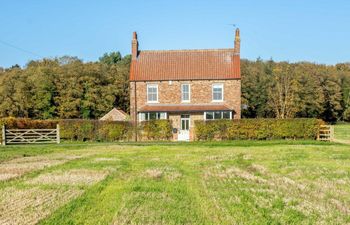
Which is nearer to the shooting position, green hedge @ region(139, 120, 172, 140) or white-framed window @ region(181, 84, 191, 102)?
green hedge @ region(139, 120, 172, 140)

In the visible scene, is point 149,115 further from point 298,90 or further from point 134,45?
point 298,90

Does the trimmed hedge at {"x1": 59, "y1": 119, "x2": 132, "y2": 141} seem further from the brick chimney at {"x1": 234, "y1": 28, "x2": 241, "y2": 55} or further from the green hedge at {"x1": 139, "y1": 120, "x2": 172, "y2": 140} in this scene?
the brick chimney at {"x1": 234, "y1": 28, "x2": 241, "y2": 55}

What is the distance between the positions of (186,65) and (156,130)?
9.68 m

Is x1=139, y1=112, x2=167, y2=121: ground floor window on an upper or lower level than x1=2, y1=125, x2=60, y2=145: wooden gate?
upper

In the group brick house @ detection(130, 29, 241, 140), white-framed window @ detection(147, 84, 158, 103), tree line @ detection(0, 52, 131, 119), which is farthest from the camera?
tree line @ detection(0, 52, 131, 119)

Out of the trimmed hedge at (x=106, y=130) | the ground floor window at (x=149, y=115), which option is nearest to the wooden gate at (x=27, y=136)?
→ the trimmed hedge at (x=106, y=130)

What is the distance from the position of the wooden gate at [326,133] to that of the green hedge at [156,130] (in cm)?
1272

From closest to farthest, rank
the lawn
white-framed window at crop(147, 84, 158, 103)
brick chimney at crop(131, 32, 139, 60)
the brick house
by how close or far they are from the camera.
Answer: the lawn → the brick house → white-framed window at crop(147, 84, 158, 103) → brick chimney at crop(131, 32, 139, 60)

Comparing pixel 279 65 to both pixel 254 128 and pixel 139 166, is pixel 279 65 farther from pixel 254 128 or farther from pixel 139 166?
pixel 139 166

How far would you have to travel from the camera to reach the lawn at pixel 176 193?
7.47m

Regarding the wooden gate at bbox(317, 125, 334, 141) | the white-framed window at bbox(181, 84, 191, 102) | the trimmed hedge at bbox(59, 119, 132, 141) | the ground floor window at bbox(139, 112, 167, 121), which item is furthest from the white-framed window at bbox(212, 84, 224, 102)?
the wooden gate at bbox(317, 125, 334, 141)

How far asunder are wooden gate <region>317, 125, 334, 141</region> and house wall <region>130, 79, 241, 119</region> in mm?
8212

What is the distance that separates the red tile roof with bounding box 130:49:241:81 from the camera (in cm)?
3909

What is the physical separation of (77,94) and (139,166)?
51.7 meters
